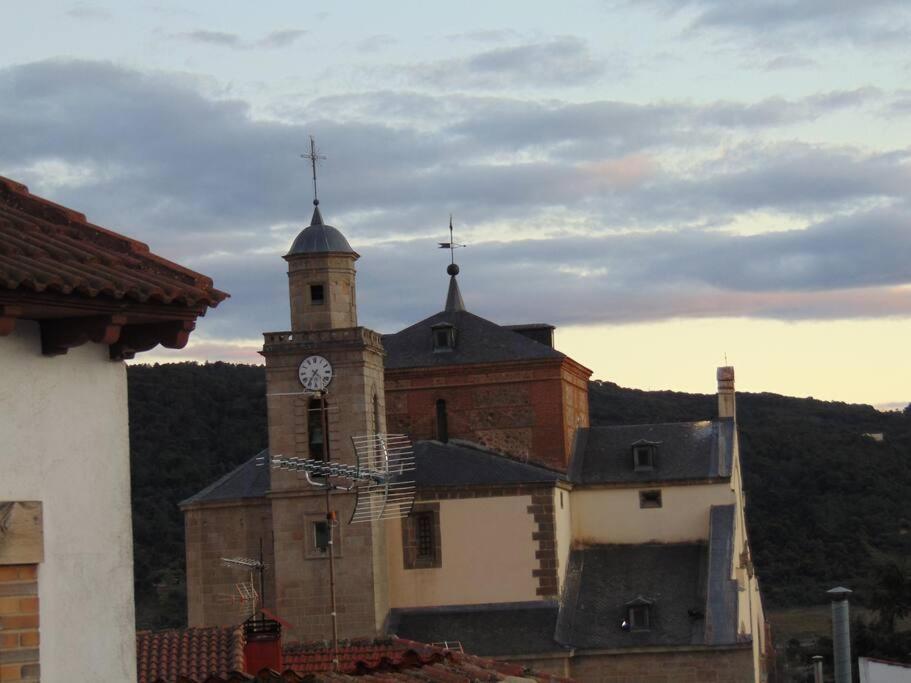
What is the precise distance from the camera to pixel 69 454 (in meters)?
8.91

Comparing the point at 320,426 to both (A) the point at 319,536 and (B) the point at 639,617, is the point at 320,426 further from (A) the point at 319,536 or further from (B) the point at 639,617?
(B) the point at 639,617

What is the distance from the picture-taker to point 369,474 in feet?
116

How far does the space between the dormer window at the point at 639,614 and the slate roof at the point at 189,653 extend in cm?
1489

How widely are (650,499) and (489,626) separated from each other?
6.33m

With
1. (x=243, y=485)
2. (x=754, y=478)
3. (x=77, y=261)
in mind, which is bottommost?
(x=754, y=478)

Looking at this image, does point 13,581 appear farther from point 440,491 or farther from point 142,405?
point 142,405

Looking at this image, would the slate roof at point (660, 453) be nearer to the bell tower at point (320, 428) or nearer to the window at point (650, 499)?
the window at point (650, 499)

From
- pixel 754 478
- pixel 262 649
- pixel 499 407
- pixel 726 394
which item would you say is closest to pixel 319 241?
pixel 499 407

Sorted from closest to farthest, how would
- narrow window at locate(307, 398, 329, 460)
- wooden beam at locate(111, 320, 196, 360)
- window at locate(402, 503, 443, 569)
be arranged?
wooden beam at locate(111, 320, 196, 360) → narrow window at locate(307, 398, 329, 460) → window at locate(402, 503, 443, 569)

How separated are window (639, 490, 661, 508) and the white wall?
114 feet

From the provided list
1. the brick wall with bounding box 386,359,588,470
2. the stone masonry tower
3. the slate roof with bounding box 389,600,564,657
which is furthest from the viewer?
the brick wall with bounding box 386,359,588,470

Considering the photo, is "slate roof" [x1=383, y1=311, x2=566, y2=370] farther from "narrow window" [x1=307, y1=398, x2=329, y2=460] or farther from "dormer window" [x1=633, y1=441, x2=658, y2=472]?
"narrow window" [x1=307, y1=398, x2=329, y2=460]

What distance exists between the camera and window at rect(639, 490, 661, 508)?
43312 mm

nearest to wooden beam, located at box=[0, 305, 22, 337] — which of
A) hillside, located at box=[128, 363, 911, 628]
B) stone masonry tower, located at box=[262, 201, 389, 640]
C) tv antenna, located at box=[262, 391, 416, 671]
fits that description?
tv antenna, located at box=[262, 391, 416, 671]
